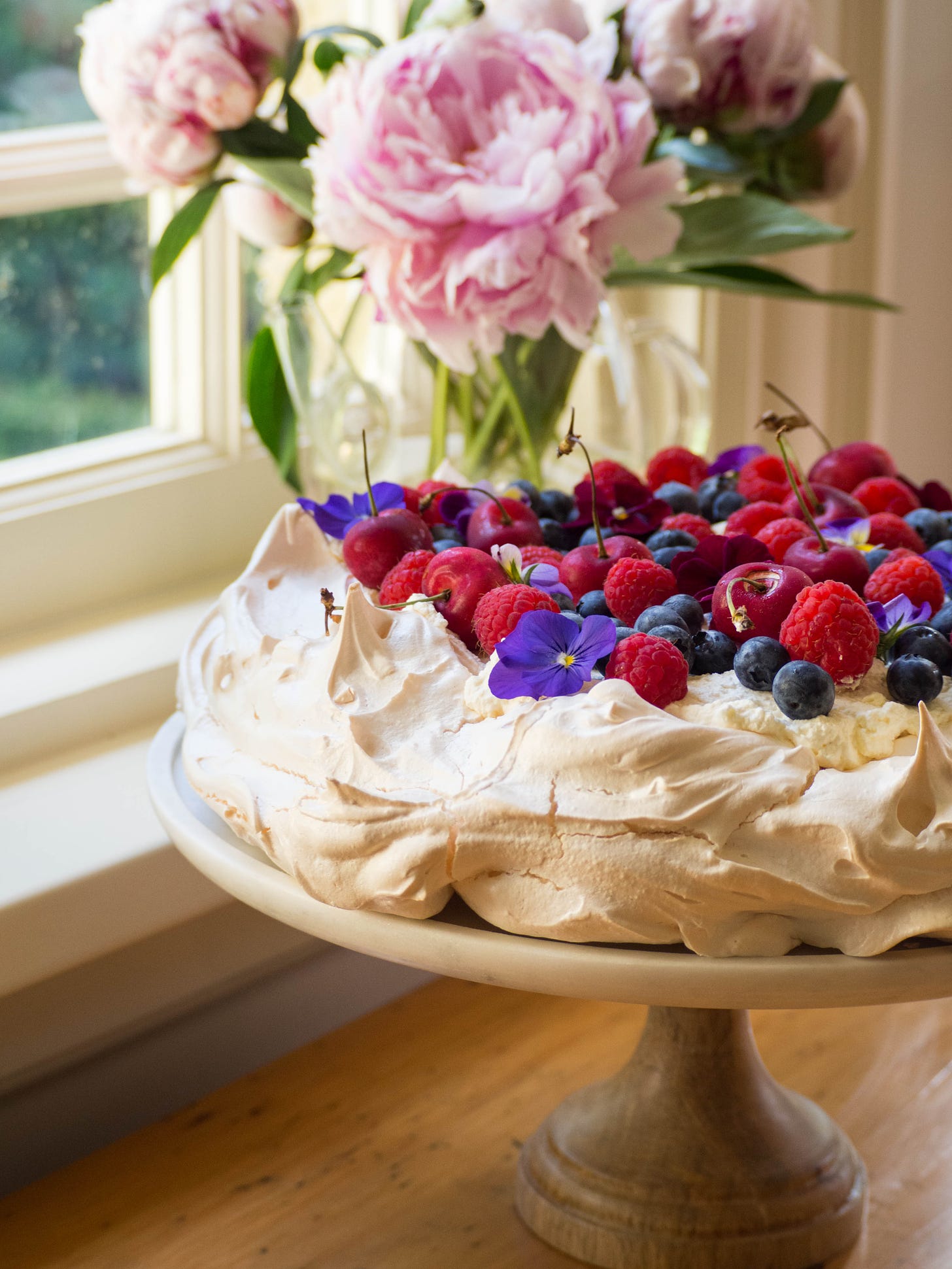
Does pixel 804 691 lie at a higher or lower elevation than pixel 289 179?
lower

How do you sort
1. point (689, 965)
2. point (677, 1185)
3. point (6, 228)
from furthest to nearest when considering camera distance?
point (6, 228), point (677, 1185), point (689, 965)

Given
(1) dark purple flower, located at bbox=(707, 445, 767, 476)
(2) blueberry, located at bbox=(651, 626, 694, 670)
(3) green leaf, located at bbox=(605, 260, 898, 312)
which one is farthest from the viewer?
(3) green leaf, located at bbox=(605, 260, 898, 312)

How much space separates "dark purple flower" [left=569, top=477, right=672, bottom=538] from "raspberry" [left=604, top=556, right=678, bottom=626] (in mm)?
144

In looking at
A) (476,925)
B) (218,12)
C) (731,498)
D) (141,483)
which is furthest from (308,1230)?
(218,12)

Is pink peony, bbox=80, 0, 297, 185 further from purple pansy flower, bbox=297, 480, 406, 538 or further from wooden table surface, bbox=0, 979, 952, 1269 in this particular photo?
wooden table surface, bbox=0, 979, 952, 1269

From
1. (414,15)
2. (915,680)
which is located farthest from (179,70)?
(915,680)

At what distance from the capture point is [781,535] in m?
0.82

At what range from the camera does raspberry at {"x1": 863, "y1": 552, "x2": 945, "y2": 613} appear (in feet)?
2.51

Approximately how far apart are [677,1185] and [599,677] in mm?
360

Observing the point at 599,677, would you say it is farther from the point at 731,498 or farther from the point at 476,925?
the point at 731,498

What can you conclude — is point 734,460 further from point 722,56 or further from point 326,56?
point 326,56

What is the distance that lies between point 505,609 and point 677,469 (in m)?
0.32

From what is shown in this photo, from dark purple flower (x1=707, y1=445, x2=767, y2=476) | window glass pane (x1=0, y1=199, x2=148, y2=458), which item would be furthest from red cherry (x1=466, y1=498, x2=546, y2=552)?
window glass pane (x1=0, y1=199, x2=148, y2=458)

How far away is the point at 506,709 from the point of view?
Result: 686 mm
